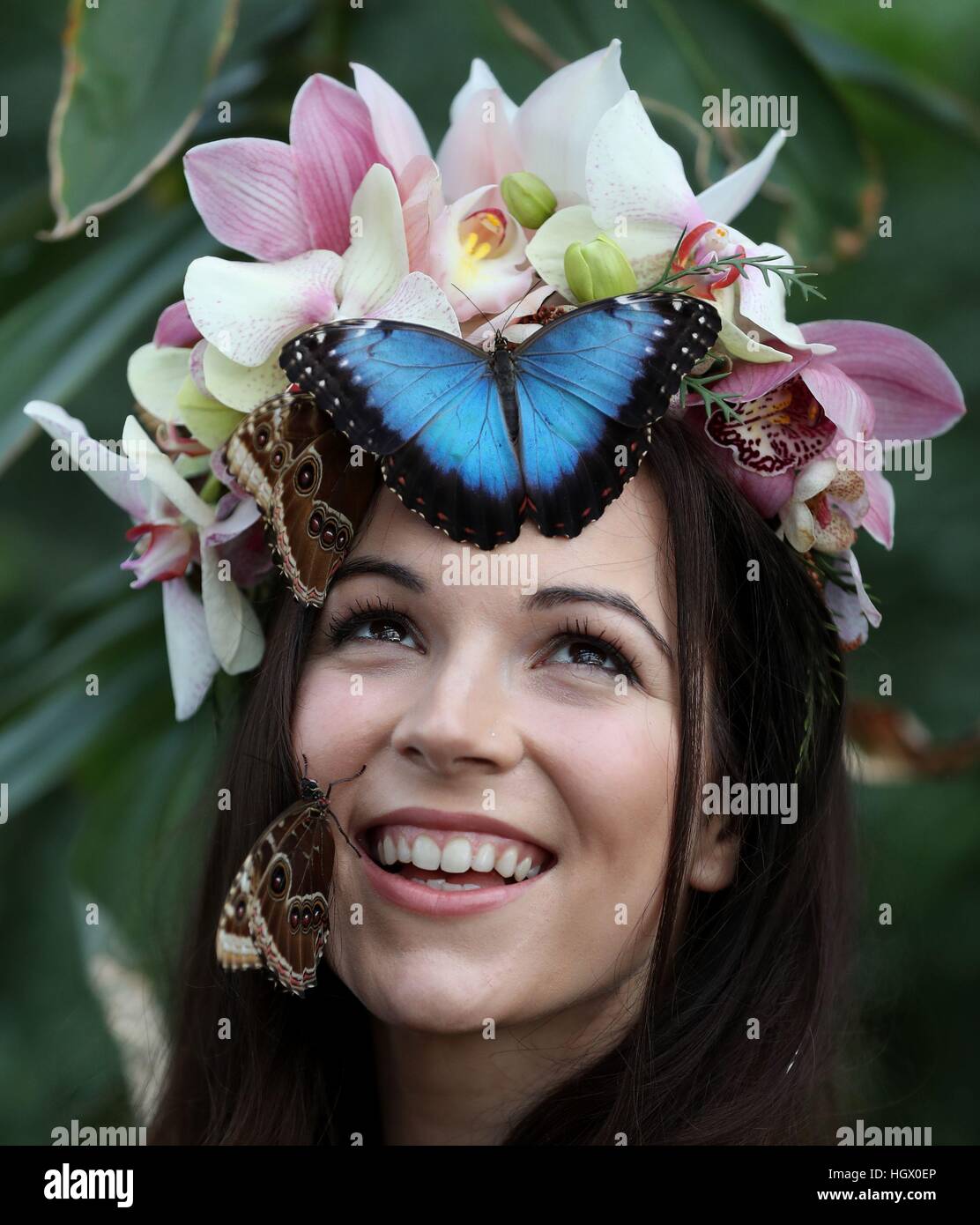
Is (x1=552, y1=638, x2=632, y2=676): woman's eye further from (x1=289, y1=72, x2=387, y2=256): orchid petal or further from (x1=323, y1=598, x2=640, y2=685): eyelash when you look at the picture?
(x1=289, y1=72, x2=387, y2=256): orchid petal

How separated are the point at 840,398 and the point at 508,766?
417mm

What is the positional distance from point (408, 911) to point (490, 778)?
13 cm

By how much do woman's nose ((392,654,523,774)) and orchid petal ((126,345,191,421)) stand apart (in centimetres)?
39

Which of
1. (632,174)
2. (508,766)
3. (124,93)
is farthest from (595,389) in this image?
(124,93)

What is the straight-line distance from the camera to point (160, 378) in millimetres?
1214

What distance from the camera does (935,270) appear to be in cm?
158

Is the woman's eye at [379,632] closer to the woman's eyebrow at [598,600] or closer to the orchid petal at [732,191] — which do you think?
the woman's eyebrow at [598,600]

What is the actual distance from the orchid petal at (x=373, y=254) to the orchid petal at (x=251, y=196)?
6cm

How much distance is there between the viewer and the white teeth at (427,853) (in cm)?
104

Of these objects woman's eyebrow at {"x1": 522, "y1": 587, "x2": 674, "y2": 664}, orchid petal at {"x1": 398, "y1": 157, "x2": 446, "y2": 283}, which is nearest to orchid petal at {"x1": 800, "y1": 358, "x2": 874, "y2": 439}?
woman's eyebrow at {"x1": 522, "y1": 587, "x2": 674, "y2": 664}

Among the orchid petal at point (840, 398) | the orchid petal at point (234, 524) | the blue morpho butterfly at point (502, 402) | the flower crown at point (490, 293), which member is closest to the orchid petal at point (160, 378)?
the flower crown at point (490, 293)

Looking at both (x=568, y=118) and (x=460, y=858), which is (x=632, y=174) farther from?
(x=460, y=858)

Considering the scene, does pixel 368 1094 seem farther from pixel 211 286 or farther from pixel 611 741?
pixel 211 286
